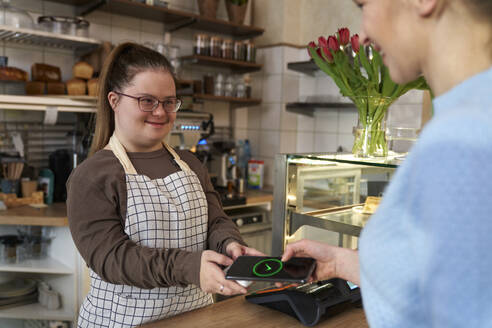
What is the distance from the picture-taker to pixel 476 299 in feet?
1.48

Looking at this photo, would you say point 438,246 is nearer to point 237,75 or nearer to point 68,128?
point 68,128

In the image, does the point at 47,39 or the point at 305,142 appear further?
the point at 305,142

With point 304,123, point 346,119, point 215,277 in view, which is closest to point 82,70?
point 304,123

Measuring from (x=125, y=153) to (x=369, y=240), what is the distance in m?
0.89

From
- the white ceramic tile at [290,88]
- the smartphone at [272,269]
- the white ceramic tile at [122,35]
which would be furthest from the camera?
the white ceramic tile at [290,88]

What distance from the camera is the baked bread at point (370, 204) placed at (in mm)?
1341

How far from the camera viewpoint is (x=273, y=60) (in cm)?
360

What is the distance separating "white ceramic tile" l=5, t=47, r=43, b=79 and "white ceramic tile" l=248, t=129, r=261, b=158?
5.55 ft

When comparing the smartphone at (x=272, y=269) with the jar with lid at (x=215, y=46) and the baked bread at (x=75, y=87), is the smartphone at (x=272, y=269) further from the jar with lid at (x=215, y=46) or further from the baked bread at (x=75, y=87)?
the jar with lid at (x=215, y=46)

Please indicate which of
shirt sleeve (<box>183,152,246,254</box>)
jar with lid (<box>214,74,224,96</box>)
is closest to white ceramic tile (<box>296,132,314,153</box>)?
jar with lid (<box>214,74,224,96</box>)

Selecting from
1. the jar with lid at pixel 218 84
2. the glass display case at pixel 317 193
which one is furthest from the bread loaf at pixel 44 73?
the glass display case at pixel 317 193

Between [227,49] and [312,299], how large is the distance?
2.54 metres

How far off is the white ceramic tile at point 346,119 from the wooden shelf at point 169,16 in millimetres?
867

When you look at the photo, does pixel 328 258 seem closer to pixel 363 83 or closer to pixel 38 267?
pixel 363 83
